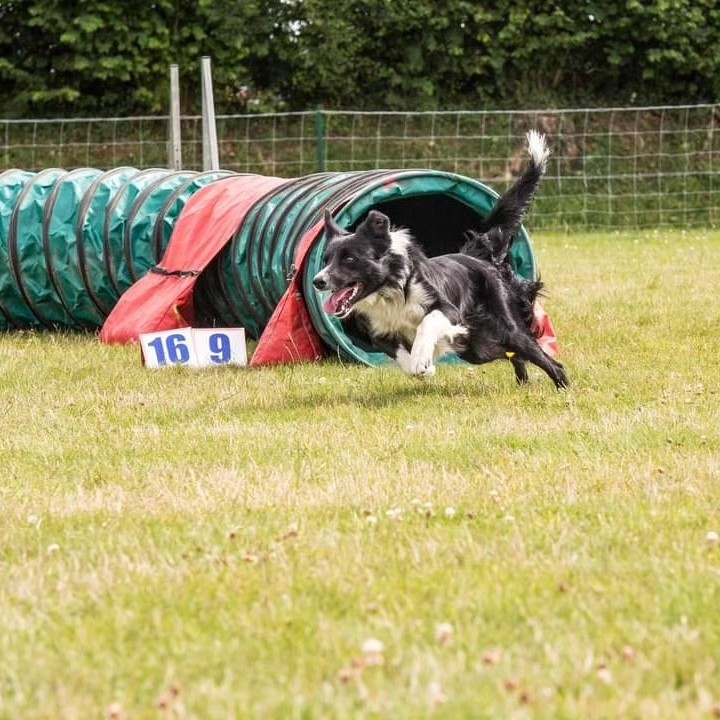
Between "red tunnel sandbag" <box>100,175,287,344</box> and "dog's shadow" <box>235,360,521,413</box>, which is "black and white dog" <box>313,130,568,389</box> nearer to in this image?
"dog's shadow" <box>235,360,521,413</box>

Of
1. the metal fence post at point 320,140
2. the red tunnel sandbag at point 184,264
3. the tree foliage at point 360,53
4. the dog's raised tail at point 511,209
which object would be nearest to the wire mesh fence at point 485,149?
the metal fence post at point 320,140

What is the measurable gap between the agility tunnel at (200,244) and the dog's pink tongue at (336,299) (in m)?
0.73

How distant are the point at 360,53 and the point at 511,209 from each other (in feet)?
41.1

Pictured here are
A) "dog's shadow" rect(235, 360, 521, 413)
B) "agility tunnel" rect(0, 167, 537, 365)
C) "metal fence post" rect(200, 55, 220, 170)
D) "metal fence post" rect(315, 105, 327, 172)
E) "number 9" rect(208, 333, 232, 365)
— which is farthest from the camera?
"metal fence post" rect(315, 105, 327, 172)

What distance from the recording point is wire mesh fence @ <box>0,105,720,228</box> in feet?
55.2

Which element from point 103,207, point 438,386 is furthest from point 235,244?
point 438,386

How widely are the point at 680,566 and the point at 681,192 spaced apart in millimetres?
15344

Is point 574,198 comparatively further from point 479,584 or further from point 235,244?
point 479,584

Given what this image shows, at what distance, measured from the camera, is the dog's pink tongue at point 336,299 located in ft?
19.7

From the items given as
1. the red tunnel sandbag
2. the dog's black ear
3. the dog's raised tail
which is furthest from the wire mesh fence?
the dog's black ear

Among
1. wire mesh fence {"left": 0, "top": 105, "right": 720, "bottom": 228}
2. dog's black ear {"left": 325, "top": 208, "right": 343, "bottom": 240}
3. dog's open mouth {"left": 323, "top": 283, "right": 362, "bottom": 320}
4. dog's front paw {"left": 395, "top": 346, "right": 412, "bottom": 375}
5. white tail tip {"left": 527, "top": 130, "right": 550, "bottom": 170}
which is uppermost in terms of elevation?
white tail tip {"left": 527, "top": 130, "right": 550, "bottom": 170}

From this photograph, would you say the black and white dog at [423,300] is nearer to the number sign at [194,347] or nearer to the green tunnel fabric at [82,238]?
the number sign at [194,347]

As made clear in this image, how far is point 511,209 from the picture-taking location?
6641 mm

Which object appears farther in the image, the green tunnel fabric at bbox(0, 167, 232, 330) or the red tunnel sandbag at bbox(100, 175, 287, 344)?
the green tunnel fabric at bbox(0, 167, 232, 330)
